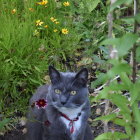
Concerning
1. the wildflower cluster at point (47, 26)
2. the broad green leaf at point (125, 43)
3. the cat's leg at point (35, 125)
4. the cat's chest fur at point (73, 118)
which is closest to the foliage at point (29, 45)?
the wildflower cluster at point (47, 26)

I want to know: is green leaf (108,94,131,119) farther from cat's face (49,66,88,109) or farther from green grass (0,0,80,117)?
green grass (0,0,80,117)

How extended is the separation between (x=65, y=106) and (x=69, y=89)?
0.15 m

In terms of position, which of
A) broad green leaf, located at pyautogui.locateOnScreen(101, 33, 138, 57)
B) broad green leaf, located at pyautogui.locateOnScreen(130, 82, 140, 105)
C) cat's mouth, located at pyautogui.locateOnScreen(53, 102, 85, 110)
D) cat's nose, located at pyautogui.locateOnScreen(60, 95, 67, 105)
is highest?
broad green leaf, located at pyautogui.locateOnScreen(101, 33, 138, 57)

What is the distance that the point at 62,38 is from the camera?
4617 mm

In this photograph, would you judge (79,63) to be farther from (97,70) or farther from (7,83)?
(7,83)

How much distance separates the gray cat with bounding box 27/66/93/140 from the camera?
A: 3180 mm

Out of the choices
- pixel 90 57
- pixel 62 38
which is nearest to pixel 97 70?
pixel 90 57

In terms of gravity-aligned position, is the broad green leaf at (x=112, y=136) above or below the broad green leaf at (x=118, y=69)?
below

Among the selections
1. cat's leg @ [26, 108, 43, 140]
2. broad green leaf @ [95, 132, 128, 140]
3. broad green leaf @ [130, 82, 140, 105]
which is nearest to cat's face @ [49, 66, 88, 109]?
cat's leg @ [26, 108, 43, 140]

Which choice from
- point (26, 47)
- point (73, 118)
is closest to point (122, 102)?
point (73, 118)

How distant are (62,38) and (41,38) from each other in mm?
241

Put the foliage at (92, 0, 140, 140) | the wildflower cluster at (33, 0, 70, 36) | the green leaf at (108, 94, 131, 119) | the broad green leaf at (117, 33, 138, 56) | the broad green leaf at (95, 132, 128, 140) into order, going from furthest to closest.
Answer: the wildflower cluster at (33, 0, 70, 36) < the broad green leaf at (95, 132, 128, 140) < the green leaf at (108, 94, 131, 119) < the foliage at (92, 0, 140, 140) < the broad green leaf at (117, 33, 138, 56)

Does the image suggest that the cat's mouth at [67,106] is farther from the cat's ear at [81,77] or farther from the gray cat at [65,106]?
the cat's ear at [81,77]

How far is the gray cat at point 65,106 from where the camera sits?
318 centimetres
